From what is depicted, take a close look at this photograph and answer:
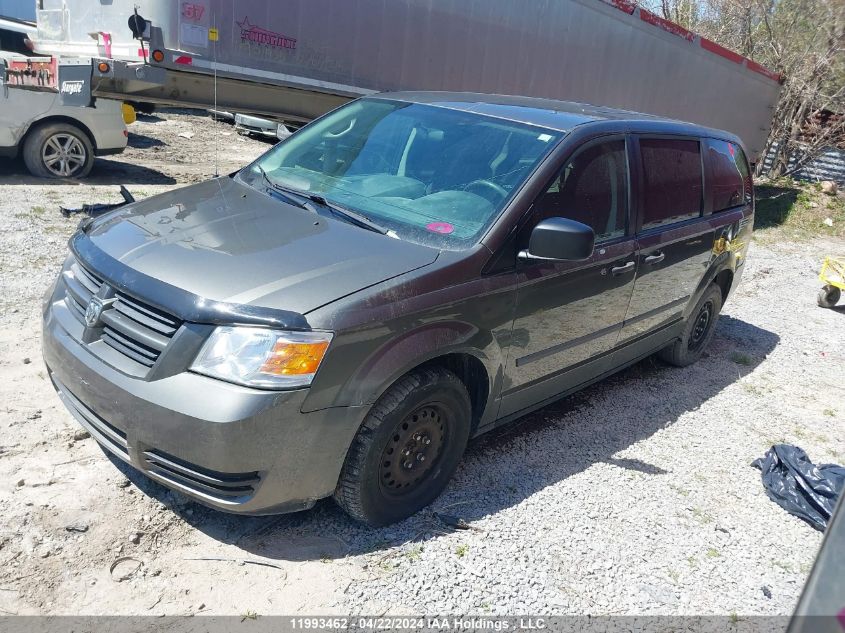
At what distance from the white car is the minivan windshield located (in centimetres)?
583

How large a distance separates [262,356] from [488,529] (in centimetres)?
141

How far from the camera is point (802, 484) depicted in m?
3.91

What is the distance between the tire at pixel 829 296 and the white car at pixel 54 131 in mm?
8944

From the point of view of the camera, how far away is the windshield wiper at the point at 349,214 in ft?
10.8

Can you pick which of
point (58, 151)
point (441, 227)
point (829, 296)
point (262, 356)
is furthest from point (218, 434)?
point (58, 151)

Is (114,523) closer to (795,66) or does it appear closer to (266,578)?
(266,578)

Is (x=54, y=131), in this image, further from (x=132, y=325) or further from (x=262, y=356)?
(x=262, y=356)

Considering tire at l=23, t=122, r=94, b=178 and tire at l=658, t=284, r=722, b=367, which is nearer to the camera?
tire at l=658, t=284, r=722, b=367

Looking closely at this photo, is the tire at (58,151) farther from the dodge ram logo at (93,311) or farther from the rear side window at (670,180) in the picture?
the rear side window at (670,180)

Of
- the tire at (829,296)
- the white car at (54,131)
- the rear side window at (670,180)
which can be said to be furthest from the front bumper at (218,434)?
the tire at (829,296)

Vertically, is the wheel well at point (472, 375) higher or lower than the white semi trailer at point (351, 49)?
lower

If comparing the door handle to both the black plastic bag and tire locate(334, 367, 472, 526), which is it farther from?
the black plastic bag

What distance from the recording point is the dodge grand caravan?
2.63 metres

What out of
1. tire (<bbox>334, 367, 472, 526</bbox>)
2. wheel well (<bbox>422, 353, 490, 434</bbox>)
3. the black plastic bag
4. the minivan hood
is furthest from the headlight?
the black plastic bag
